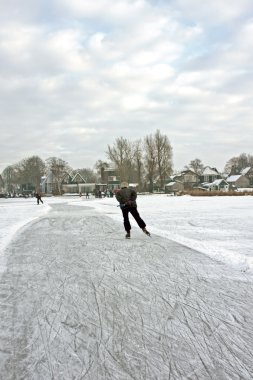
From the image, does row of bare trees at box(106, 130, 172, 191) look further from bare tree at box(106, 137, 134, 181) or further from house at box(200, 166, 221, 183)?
house at box(200, 166, 221, 183)

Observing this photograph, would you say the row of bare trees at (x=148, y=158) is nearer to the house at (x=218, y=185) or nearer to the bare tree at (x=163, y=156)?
the bare tree at (x=163, y=156)

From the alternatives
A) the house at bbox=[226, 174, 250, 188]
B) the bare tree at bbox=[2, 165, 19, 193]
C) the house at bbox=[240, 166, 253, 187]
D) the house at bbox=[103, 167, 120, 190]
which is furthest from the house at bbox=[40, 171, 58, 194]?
the house at bbox=[240, 166, 253, 187]

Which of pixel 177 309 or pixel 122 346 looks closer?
pixel 122 346

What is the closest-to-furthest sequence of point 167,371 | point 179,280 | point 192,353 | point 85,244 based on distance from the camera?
1. point 167,371
2. point 192,353
3. point 179,280
4. point 85,244

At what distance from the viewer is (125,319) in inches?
159

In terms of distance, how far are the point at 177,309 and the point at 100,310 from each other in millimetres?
900

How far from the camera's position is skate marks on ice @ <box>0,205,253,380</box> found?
3049 millimetres

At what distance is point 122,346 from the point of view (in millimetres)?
3400

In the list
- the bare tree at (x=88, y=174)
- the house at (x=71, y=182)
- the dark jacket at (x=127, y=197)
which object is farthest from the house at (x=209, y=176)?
the dark jacket at (x=127, y=197)

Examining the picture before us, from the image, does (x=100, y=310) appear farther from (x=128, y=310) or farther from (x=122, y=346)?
(x=122, y=346)

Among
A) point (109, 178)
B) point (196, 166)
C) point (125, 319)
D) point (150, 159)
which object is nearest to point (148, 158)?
point (150, 159)

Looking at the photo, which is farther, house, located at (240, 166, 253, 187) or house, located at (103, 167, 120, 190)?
house, located at (240, 166, 253, 187)

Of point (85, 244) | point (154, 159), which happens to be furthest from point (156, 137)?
point (85, 244)

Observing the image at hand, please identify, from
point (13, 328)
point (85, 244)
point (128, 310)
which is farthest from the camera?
point (85, 244)
